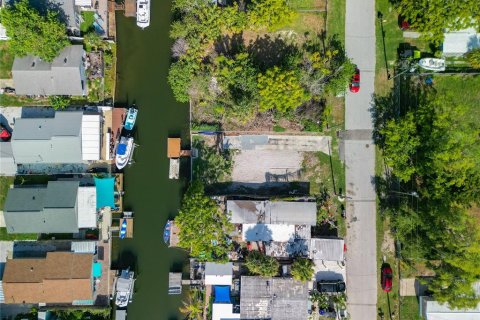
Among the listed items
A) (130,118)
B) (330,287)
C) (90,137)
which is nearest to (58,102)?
(90,137)

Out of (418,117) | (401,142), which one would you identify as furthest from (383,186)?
(418,117)

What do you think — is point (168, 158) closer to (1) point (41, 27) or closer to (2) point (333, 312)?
(1) point (41, 27)

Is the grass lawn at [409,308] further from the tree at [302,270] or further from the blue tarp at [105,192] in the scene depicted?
the blue tarp at [105,192]

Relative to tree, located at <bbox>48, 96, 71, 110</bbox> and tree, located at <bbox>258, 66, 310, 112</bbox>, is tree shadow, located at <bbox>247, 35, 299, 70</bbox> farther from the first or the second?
tree, located at <bbox>48, 96, 71, 110</bbox>

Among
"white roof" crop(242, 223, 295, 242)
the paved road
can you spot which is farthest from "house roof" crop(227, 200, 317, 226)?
the paved road

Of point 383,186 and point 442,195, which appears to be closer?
point 442,195

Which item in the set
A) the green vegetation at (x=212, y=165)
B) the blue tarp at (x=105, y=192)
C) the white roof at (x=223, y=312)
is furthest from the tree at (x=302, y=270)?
the blue tarp at (x=105, y=192)

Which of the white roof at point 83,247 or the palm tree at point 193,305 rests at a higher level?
the white roof at point 83,247
